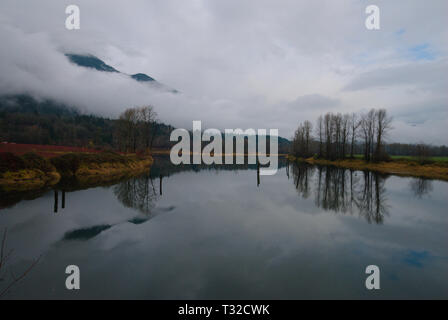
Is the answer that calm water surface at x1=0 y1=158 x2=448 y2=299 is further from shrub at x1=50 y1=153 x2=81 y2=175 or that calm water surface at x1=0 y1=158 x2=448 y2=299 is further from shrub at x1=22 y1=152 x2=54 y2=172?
shrub at x1=50 y1=153 x2=81 y2=175

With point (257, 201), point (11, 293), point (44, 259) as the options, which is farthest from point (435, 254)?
point (44, 259)

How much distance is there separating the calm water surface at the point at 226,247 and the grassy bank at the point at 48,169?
793 centimetres

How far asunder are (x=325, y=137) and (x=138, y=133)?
205 ft

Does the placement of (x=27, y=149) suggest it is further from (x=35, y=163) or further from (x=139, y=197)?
(x=139, y=197)

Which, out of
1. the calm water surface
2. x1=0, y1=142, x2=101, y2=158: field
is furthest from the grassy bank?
the calm water surface

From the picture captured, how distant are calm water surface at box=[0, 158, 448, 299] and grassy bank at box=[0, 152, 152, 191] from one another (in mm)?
7932

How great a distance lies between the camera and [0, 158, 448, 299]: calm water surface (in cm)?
602

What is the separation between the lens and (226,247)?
28.6 ft

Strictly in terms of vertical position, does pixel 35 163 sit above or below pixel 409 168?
above

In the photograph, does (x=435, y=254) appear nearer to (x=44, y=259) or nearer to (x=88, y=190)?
(x=44, y=259)

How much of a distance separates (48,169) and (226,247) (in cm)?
2694

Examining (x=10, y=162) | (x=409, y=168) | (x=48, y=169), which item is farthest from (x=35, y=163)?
(x=409, y=168)

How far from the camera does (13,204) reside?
13.8 meters
